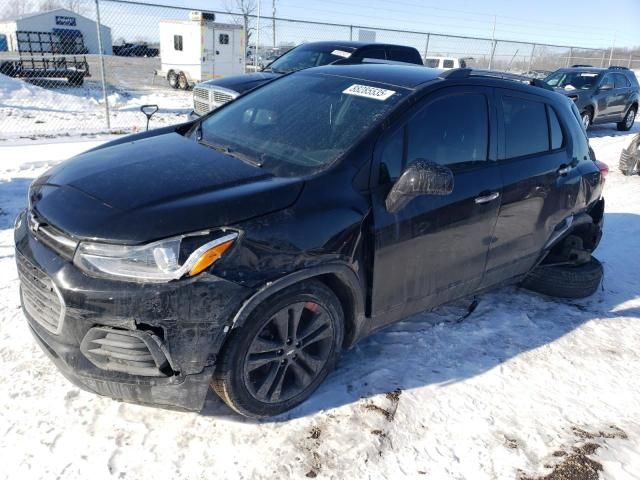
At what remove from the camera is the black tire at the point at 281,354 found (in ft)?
8.17

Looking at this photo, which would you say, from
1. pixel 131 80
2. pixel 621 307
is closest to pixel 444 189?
pixel 621 307

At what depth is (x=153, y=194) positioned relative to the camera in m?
2.49

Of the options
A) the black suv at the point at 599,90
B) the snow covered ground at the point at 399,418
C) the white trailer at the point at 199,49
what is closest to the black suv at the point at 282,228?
the snow covered ground at the point at 399,418

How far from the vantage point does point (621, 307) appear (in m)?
4.45

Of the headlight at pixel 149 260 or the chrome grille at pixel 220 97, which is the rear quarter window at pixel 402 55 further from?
the headlight at pixel 149 260

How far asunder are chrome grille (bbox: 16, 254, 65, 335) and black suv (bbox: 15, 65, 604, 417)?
1 centimetres

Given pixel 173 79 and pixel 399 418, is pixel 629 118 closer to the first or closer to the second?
pixel 399 418

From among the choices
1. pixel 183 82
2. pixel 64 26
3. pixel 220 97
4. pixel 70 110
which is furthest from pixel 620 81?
pixel 64 26

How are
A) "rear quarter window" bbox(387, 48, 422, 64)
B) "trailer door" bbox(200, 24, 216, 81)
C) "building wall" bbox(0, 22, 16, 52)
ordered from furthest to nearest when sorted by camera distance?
"building wall" bbox(0, 22, 16, 52) < "trailer door" bbox(200, 24, 216, 81) < "rear quarter window" bbox(387, 48, 422, 64)

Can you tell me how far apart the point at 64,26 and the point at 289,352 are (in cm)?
5178

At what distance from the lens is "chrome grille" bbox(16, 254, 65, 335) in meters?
2.34

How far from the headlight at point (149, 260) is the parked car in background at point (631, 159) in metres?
8.83

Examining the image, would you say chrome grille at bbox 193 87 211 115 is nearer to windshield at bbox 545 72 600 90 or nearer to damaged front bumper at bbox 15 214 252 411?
damaged front bumper at bbox 15 214 252 411

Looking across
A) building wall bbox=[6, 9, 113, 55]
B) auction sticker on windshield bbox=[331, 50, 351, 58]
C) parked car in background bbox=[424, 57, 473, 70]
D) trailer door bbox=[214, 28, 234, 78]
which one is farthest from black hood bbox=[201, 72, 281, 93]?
building wall bbox=[6, 9, 113, 55]
